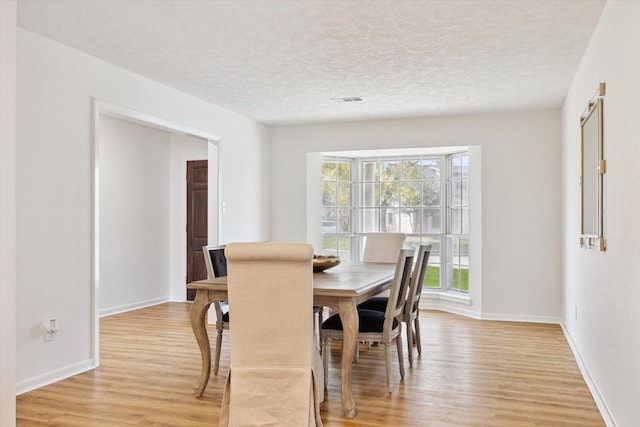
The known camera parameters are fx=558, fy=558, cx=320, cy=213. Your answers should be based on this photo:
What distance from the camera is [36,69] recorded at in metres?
3.93

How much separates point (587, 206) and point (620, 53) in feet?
4.64

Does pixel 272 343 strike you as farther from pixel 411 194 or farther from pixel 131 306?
pixel 411 194

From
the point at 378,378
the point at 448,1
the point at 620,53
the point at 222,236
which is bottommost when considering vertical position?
the point at 378,378

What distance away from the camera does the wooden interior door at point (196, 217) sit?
784 cm

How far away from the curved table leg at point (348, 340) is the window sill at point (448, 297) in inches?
153

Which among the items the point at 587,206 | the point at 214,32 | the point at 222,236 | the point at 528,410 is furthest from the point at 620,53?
the point at 222,236

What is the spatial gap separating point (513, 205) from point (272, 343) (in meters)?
4.59

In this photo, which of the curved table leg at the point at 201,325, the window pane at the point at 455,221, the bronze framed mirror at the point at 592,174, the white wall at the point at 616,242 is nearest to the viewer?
the white wall at the point at 616,242

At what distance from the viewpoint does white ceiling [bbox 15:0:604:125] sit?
3432 mm

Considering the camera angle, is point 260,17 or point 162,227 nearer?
point 260,17

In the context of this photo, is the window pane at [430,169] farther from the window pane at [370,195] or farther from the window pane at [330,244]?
the window pane at [330,244]

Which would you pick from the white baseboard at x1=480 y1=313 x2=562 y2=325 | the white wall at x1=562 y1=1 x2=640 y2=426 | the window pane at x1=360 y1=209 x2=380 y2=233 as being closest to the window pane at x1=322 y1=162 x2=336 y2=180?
the window pane at x1=360 y1=209 x2=380 y2=233

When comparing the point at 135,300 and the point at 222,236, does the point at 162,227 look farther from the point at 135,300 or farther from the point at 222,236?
the point at 222,236

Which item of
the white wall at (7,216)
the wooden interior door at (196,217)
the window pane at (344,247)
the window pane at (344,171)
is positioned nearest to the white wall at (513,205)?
the window pane at (344,171)
